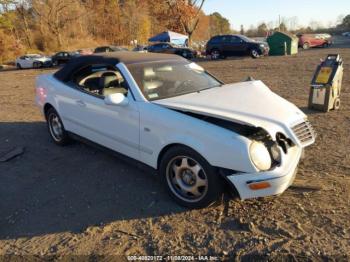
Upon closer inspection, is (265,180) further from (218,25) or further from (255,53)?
(218,25)

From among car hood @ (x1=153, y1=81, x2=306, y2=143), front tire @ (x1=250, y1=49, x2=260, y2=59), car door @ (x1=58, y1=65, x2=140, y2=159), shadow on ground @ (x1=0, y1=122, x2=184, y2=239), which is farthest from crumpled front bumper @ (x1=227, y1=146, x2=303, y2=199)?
front tire @ (x1=250, y1=49, x2=260, y2=59)

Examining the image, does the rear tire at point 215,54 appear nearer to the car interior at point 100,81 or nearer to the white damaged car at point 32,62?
the white damaged car at point 32,62

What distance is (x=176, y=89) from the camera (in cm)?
425

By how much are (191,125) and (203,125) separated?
13 centimetres

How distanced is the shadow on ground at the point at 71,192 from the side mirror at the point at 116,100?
0.76m

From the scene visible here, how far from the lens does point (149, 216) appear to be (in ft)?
11.5

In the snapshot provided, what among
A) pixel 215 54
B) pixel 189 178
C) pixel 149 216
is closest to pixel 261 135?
pixel 189 178

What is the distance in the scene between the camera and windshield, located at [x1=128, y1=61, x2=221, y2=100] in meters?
4.05

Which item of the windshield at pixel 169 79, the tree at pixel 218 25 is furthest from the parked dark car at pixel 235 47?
the tree at pixel 218 25

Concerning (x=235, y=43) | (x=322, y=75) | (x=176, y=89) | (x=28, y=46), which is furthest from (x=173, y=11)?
(x=176, y=89)

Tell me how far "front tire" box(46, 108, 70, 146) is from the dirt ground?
59cm

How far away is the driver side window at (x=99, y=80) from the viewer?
4.64 meters

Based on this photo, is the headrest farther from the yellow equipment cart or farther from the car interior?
the yellow equipment cart

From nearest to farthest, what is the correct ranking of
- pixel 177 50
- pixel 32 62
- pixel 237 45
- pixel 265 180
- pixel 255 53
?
1. pixel 265 180
2. pixel 255 53
3. pixel 237 45
4. pixel 177 50
5. pixel 32 62
